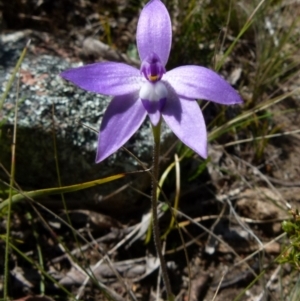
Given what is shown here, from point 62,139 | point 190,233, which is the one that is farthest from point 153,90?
point 190,233

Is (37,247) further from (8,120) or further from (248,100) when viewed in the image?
(248,100)

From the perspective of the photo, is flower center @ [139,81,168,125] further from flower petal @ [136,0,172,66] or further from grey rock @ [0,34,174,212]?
grey rock @ [0,34,174,212]

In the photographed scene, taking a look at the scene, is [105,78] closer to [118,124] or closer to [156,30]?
[118,124]

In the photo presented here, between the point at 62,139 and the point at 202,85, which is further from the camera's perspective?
the point at 62,139

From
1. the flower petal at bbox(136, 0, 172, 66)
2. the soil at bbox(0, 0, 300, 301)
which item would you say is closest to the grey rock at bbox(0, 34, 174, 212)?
the soil at bbox(0, 0, 300, 301)

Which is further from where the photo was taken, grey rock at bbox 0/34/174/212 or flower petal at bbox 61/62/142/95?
grey rock at bbox 0/34/174/212

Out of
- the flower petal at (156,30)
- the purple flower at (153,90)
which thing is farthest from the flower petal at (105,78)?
the flower petal at (156,30)
